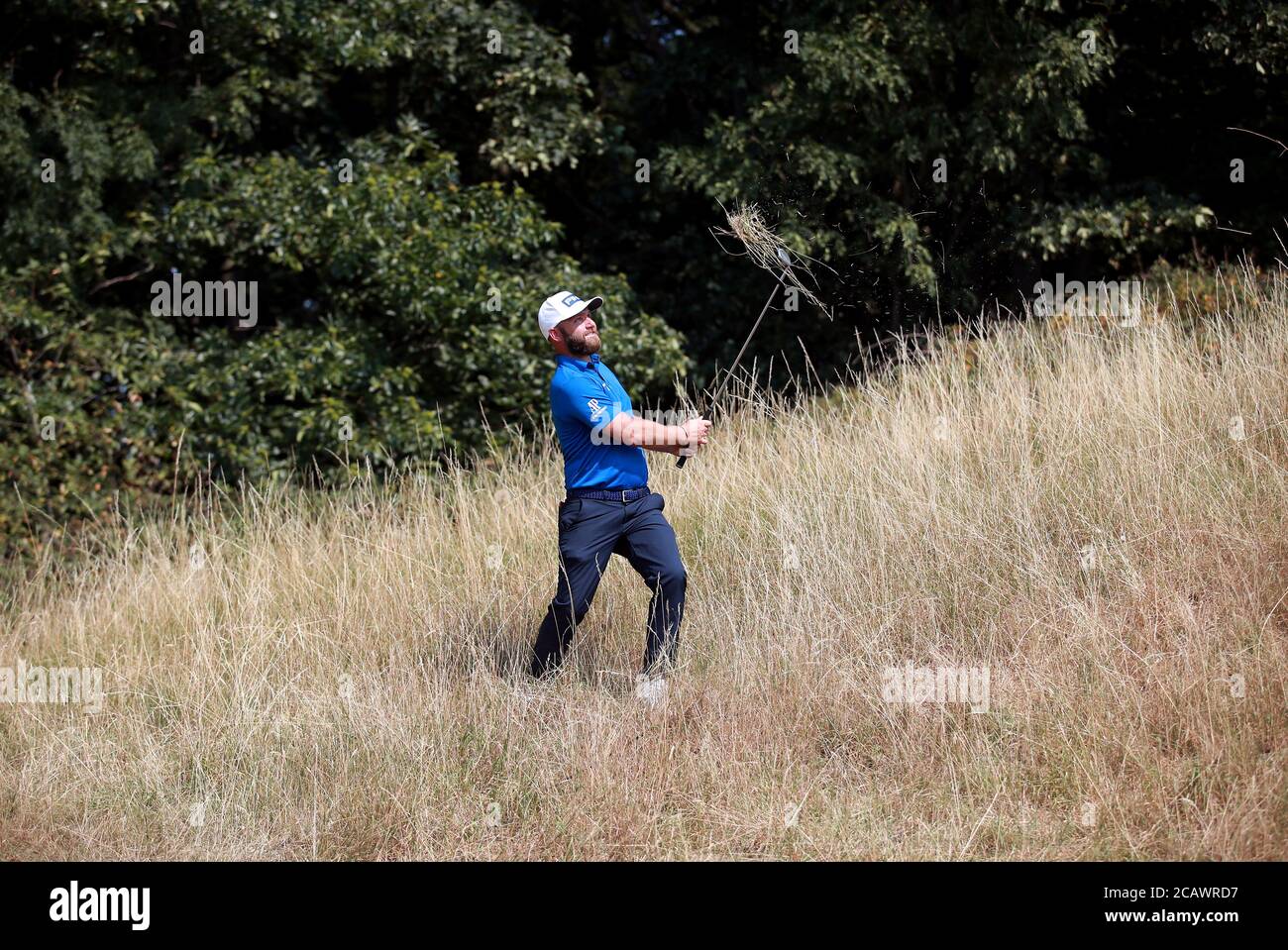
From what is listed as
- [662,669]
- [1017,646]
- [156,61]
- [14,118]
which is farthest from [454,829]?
[156,61]

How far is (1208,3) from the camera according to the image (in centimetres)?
1160

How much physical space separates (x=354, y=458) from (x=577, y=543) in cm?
→ 642

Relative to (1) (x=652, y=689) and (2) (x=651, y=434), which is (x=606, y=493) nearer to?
(2) (x=651, y=434)

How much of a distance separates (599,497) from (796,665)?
116 centimetres

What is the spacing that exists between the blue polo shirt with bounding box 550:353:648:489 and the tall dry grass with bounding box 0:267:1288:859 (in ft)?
3.13

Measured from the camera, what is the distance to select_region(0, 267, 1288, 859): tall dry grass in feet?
15.1

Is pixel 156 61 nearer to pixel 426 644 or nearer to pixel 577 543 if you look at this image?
pixel 426 644

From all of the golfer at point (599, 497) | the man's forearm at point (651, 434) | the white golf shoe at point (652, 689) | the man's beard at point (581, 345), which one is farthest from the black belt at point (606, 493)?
the white golf shoe at point (652, 689)

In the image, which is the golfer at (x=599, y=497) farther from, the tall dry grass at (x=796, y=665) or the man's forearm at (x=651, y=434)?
the tall dry grass at (x=796, y=665)

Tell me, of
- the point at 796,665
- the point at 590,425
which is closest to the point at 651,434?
the point at 590,425

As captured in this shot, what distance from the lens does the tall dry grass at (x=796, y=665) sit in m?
4.61

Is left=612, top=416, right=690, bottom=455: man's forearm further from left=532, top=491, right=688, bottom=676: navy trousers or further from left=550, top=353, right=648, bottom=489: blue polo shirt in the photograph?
left=532, top=491, right=688, bottom=676: navy trousers

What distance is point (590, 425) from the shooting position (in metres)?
5.12

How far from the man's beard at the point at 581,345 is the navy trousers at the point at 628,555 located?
0.64 m
